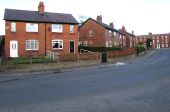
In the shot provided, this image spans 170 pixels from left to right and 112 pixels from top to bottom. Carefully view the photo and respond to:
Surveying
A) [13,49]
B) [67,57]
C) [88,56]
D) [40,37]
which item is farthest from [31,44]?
[67,57]

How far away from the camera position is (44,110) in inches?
395

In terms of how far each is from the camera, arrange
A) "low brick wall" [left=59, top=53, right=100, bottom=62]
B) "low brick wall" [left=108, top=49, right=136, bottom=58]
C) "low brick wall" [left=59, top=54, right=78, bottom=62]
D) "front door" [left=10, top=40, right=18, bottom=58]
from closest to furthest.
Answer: "low brick wall" [left=59, top=54, right=78, bottom=62] → "low brick wall" [left=59, top=53, right=100, bottom=62] → "low brick wall" [left=108, top=49, right=136, bottom=58] → "front door" [left=10, top=40, right=18, bottom=58]

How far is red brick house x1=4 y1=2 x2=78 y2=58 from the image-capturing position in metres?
45.9

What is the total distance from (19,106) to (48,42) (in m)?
38.6

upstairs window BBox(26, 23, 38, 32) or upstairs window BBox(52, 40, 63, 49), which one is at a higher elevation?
upstairs window BBox(26, 23, 38, 32)

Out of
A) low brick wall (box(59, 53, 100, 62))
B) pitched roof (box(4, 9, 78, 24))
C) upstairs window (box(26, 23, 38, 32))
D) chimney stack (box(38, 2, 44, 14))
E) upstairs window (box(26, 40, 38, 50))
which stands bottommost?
low brick wall (box(59, 53, 100, 62))

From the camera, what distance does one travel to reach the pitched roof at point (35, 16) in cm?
4621

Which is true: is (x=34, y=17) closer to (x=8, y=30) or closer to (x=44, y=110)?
(x=8, y=30)

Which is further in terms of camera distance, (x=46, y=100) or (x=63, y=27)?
(x=63, y=27)

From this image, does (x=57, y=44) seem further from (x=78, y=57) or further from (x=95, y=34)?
(x=95, y=34)

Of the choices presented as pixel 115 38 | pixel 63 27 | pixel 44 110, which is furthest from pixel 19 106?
pixel 115 38

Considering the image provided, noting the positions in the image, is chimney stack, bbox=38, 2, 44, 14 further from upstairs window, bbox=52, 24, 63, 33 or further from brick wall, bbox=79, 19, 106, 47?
brick wall, bbox=79, 19, 106, 47

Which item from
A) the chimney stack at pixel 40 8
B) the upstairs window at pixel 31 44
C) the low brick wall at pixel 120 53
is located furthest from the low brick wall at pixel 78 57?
the chimney stack at pixel 40 8

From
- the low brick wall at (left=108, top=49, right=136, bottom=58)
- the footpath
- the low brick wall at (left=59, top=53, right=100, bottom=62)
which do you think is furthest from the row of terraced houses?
the footpath
